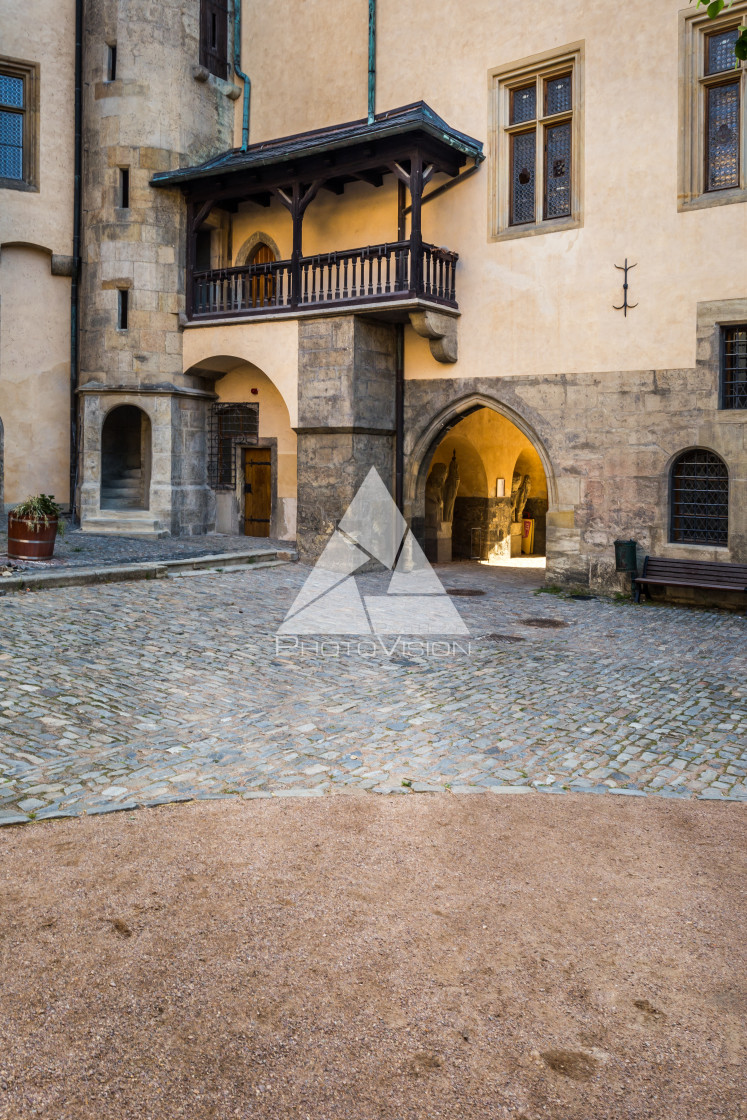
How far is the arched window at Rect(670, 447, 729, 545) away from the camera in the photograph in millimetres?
13344

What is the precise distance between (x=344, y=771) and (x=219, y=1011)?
110 inches

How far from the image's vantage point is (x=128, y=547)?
Result: 16188 millimetres

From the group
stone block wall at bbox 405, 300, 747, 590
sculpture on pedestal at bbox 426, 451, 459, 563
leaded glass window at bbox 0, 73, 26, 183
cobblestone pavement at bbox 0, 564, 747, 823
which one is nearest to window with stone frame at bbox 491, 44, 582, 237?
stone block wall at bbox 405, 300, 747, 590

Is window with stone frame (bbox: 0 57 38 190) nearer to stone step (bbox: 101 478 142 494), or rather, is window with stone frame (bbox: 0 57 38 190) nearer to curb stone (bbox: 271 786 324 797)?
stone step (bbox: 101 478 142 494)

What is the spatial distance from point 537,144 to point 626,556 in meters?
6.96

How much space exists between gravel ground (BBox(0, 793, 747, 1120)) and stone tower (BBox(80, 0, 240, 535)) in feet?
46.4

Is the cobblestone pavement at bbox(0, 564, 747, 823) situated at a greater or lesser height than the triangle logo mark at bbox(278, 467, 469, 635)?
lesser

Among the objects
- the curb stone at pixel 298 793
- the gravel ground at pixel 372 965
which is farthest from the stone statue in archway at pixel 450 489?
the gravel ground at pixel 372 965

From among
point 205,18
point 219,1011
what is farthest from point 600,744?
point 205,18

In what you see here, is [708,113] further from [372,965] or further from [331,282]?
[372,965]

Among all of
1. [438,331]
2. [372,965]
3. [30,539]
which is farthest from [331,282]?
[372,965]

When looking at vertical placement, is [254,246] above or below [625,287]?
above

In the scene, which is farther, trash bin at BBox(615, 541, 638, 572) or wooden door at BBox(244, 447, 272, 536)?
wooden door at BBox(244, 447, 272, 536)

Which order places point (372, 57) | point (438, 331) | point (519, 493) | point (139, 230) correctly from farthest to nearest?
point (519, 493) < point (139, 230) < point (372, 57) < point (438, 331)
